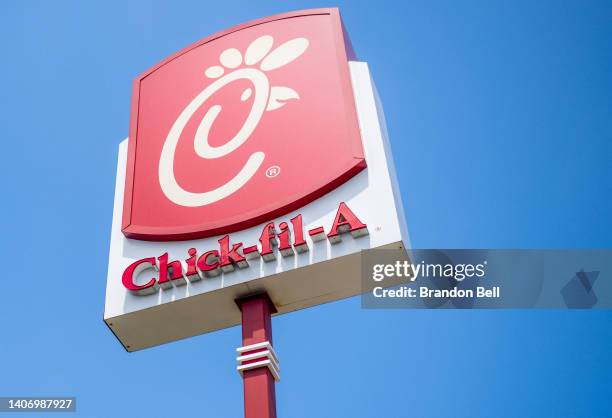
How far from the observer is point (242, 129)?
10.1 metres

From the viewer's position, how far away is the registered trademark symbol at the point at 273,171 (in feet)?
30.7

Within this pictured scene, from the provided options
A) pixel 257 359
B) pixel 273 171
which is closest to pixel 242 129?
pixel 273 171

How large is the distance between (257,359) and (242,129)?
3.27 meters

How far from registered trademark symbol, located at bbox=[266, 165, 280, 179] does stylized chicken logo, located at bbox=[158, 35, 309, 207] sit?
0.60 feet

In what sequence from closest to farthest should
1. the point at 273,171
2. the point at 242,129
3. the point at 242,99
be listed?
the point at 273,171
the point at 242,129
the point at 242,99

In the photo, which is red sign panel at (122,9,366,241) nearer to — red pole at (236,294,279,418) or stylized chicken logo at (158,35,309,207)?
stylized chicken logo at (158,35,309,207)

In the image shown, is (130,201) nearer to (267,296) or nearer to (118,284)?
(118,284)

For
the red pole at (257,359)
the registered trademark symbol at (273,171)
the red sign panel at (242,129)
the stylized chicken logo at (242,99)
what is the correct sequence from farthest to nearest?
the stylized chicken logo at (242,99)
the registered trademark symbol at (273,171)
the red sign panel at (242,129)
the red pole at (257,359)

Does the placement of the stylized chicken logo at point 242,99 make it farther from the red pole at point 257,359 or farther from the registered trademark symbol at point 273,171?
the red pole at point 257,359

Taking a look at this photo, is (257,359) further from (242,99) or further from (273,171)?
(242,99)

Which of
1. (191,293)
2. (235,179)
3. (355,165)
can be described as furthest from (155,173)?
(355,165)

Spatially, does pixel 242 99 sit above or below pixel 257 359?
above

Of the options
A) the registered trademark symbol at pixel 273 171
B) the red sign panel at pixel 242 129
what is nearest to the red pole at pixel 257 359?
the red sign panel at pixel 242 129

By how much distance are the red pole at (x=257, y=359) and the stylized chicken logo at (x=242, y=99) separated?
1525mm
